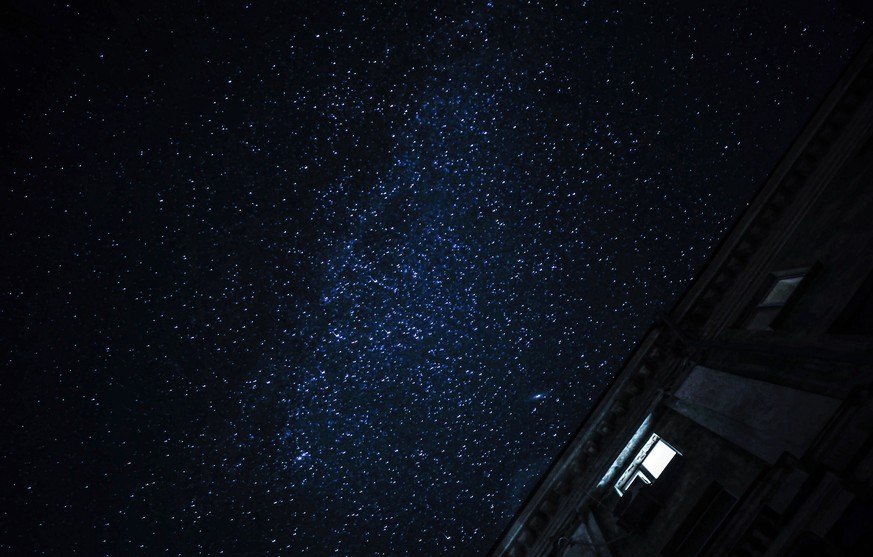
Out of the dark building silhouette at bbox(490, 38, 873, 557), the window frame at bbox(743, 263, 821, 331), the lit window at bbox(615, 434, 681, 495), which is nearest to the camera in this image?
the dark building silhouette at bbox(490, 38, 873, 557)

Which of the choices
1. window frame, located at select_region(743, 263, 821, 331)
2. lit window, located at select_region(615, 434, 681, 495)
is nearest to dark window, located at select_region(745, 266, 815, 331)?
window frame, located at select_region(743, 263, 821, 331)

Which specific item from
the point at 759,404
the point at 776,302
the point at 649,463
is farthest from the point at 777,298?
the point at 649,463

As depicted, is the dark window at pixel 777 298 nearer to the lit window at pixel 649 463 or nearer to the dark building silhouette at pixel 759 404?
the dark building silhouette at pixel 759 404

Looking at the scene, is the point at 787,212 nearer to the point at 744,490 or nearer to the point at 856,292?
the point at 856,292

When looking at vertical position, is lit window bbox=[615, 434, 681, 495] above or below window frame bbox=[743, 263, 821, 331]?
below

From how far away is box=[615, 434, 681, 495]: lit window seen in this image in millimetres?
9352

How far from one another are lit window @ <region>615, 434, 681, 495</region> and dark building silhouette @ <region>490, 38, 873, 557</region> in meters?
0.03

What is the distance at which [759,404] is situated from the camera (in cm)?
766

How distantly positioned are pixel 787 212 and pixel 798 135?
1.75 m

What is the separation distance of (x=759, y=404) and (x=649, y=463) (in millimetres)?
2941

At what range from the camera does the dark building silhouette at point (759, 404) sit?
20.0 feet

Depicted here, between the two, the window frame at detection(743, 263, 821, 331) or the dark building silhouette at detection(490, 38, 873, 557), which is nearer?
the dark building silhouette at detection(490, 38, 873, 557)

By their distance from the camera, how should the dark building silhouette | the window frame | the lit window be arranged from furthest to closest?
the lit window, the window frame, the dark building silhouette

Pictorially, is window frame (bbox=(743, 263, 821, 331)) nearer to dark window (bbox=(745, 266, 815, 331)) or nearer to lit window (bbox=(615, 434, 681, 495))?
dark window (bbox=(745, 266, 815, 331))
